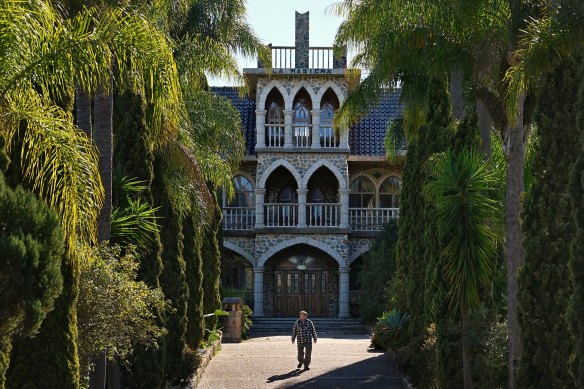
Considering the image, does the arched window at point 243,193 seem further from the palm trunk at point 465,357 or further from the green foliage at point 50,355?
the green foliage at point 50,355

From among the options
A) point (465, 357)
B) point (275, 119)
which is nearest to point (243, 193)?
point (275, 119)

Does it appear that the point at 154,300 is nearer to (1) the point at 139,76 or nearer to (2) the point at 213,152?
(1) the point at 139,76

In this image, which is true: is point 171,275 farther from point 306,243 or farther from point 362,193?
point 362,193

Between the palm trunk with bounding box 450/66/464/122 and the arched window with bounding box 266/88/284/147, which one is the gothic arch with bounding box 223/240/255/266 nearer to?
the arched window with bounding box 266/88/284/147

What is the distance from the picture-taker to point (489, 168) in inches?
685

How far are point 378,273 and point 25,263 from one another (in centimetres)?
2536

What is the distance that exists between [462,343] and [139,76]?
6.71 meters

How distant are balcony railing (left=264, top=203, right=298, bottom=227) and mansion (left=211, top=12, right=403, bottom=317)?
0.05 metres

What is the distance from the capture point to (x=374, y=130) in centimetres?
4088

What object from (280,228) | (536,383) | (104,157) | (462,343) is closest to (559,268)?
(536,383)

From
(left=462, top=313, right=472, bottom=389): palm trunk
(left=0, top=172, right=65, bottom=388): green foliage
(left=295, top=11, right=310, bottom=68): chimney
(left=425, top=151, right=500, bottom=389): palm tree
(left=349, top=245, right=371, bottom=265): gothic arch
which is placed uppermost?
(left=295, top=11, right=310, bottom=68): chimney

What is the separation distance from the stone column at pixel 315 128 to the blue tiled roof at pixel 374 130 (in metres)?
2.19

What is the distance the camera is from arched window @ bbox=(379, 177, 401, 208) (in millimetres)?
40469

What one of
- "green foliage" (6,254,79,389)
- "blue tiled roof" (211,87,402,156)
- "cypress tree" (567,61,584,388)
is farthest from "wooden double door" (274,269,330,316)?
"cypress tree" (567,61,584,388)
